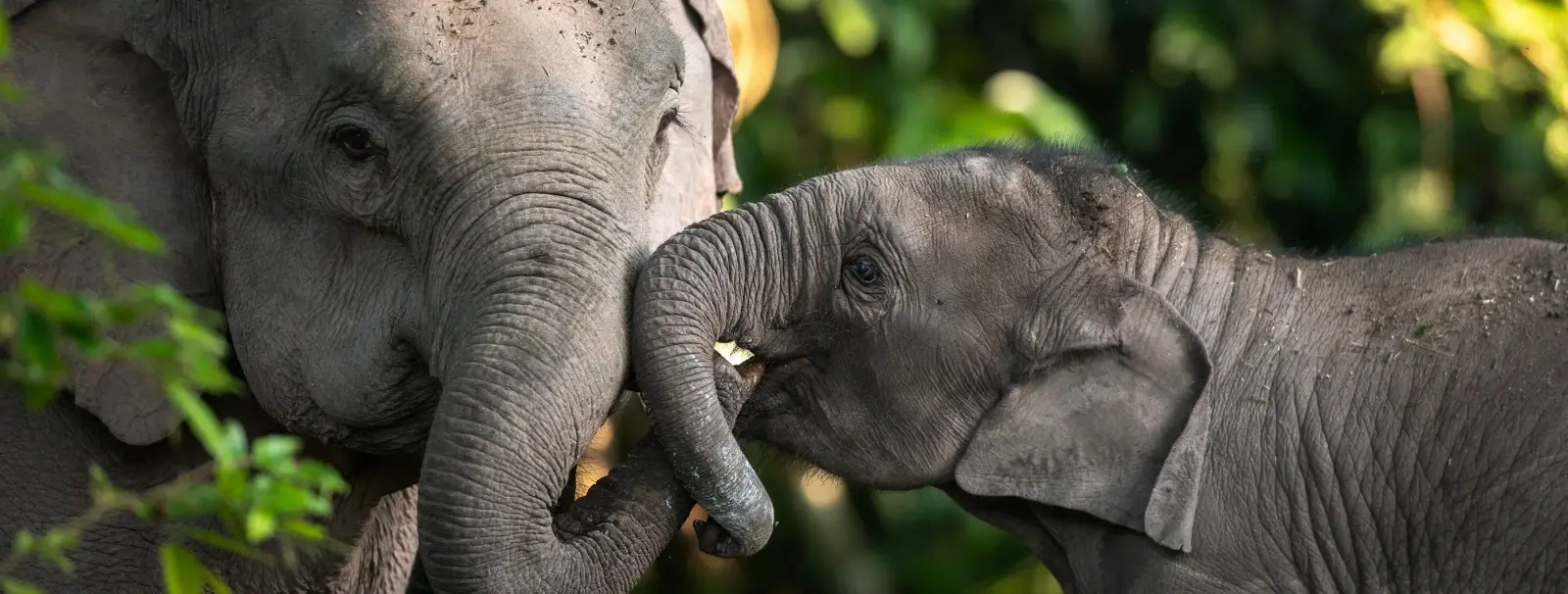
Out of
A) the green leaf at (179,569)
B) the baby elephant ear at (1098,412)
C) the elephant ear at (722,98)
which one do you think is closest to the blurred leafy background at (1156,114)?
the elephant ear at (722,98)

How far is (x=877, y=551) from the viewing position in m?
7.02

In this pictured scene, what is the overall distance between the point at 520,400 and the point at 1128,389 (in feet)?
3.43

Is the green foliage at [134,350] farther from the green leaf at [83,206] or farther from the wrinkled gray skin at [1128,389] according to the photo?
the wrinkled gray skin at [1128,389]

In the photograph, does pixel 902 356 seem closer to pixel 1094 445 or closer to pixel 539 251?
pixel 1094 445

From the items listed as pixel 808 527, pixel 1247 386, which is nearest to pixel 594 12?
pixel 1247 386

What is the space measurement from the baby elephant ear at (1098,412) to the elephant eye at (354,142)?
1066mm

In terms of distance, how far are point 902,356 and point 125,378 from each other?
4.00 ft

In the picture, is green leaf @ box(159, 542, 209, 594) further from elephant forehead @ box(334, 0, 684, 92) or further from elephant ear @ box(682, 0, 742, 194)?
elephant ear @ box(682, 0, 742, 194)

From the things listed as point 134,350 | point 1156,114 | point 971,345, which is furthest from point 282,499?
point 1156,114

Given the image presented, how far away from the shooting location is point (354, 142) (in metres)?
2.93

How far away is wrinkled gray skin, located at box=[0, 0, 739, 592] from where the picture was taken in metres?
2.70

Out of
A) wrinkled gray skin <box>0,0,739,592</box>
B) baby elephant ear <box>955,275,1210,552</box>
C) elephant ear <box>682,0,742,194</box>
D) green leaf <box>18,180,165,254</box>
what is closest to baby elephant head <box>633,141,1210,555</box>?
baby elephant ear <box>955,275,1210,552</box>

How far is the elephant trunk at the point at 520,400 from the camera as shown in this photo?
2652 mm

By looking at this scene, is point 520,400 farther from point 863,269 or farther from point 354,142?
point 863,269
